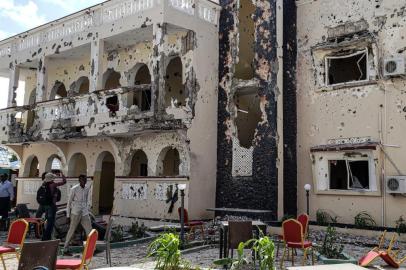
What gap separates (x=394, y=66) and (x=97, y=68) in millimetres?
9586

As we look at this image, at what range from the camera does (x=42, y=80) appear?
17.8 metres

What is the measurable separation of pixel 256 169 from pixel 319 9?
18.5 feet

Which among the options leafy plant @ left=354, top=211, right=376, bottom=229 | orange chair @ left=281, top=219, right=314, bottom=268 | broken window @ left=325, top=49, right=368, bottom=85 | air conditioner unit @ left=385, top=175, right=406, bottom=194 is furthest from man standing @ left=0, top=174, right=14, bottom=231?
air conditioner unit @ left=385, top=175, right=406, bottom=194

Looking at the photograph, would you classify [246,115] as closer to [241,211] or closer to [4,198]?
[241,211]

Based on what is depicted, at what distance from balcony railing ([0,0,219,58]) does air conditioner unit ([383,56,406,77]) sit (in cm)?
587

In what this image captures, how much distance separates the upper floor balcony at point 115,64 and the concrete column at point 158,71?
0.03 meters

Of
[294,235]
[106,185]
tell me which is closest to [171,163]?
[106,185]

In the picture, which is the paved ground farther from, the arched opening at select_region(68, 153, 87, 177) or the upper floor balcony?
the arched opening at select_region(68, 153, 87, 177)

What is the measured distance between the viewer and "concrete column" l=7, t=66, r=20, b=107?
18.9 m

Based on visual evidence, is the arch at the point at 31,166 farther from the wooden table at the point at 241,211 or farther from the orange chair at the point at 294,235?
the orange chair at the point at 294,235

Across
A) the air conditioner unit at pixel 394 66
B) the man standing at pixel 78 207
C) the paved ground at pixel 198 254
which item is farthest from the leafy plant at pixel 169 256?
the air conditioner unit at pixel 394 66

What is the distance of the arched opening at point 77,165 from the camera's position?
742 inches

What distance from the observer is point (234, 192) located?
14523mm

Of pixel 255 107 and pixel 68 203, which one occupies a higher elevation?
pixel 255 107
